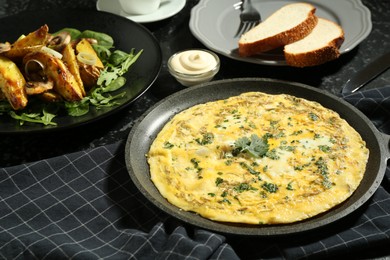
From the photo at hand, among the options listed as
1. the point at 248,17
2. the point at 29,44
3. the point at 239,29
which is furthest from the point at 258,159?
the point at 248,17

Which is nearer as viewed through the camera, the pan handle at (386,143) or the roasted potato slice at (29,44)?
the pan handle at (386,143)

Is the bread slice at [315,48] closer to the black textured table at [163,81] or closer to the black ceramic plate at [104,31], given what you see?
the black textured table at [163,81]

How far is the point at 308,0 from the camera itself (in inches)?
185

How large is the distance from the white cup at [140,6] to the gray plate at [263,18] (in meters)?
0.32

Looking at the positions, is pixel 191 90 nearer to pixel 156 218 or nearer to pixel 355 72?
pixel 156 218

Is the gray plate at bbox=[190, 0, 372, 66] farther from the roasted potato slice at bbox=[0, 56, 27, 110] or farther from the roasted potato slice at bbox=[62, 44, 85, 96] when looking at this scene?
the roasted potato slice at bbox=[0, 56, 27, 110]

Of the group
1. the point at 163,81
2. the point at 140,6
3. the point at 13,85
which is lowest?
the point at 163,81

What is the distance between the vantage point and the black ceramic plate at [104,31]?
333 centimetres

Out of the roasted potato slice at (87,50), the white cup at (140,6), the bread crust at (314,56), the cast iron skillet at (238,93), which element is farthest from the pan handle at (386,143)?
the white cup at (140,6)

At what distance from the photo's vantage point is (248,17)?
14.7ft

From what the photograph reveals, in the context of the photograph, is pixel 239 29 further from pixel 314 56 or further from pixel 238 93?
pixel 238 93

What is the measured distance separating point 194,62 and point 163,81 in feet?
0.94

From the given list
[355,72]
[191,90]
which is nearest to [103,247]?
[191,90]

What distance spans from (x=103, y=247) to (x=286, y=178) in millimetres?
903
